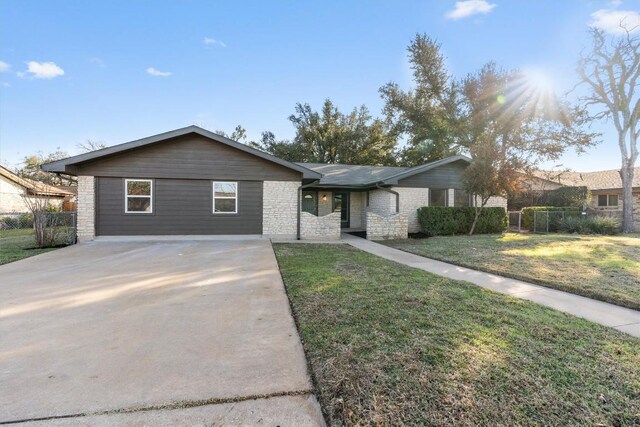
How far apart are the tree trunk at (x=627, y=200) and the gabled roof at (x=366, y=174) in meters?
10.1

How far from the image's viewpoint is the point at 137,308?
3.95 m

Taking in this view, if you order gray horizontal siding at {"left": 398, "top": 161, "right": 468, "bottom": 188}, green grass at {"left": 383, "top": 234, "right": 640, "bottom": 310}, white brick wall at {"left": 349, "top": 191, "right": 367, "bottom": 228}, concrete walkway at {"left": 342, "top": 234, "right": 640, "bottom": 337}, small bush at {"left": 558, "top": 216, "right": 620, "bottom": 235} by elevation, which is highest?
gray horizontal siding at {"left": 398, "top": 161, "right": 468, "bottom": 188}

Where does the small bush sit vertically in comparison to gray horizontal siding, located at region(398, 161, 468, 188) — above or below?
below

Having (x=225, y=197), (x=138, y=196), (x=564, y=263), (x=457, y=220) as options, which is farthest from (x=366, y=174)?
(x=138, y=196)

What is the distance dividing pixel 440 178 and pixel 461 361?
14.0m

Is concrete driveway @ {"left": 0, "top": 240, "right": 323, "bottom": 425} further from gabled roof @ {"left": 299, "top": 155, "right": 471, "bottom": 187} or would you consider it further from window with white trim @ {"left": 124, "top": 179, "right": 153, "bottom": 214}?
gabled roof @ {"left": 299, "top": 155, "right": 471, "bottom": 187}

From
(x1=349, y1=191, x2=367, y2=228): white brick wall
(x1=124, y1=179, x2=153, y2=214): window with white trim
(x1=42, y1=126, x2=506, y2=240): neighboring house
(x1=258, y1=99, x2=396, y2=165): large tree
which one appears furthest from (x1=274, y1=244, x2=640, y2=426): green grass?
(x1=258, y1=99, x2=396, y2=165): large tree

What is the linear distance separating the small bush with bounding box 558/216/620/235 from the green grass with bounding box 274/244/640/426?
14960 millimetres

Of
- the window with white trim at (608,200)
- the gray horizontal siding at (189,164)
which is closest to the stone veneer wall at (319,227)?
the gray horizontal siding at (189,164)

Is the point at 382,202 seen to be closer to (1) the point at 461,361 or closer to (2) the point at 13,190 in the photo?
(1) the point at 461,361

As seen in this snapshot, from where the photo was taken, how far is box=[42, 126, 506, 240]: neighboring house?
10.8 m

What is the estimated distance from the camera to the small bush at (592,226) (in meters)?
15.0

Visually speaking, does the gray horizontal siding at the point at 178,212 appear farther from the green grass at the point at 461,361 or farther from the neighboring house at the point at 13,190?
the neighboring house at the point at 13,190

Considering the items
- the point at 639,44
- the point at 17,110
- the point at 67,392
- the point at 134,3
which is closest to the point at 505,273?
the point at 67,392
